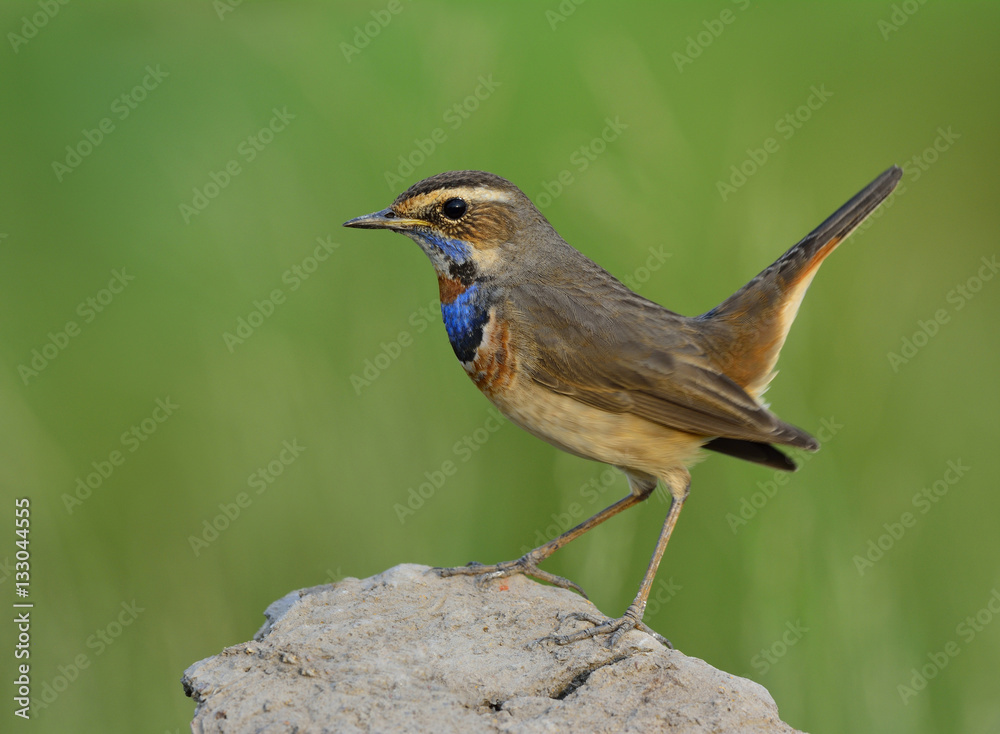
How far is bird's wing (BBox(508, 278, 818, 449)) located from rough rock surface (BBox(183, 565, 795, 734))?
0.99 m

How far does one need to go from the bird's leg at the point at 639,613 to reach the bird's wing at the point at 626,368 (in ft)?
1.04

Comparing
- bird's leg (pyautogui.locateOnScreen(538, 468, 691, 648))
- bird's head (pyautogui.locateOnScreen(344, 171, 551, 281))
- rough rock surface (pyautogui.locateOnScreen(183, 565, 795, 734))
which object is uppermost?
bird's head (pyautogui.locateOnScreen(344, 171, 551, 281))

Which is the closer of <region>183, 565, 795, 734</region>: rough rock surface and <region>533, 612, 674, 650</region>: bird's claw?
<region>183, 565, 795, 734</region>: rough rock surface

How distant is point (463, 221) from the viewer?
502 centimetres

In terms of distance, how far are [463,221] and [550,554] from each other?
5.41 feet

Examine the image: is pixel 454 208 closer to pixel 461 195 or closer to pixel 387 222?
pixel 461 195

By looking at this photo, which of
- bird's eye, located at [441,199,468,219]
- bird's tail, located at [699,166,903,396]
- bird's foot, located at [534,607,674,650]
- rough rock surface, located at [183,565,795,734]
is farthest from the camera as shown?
bird's tail, located at [699,166,903,396]

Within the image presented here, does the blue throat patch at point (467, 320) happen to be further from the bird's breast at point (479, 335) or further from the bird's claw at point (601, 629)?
the bird's claw at point (601, 629)

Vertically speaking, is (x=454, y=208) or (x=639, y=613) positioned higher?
(x=454, y=208)

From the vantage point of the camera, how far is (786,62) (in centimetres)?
845

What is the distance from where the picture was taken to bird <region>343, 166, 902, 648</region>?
192 inches

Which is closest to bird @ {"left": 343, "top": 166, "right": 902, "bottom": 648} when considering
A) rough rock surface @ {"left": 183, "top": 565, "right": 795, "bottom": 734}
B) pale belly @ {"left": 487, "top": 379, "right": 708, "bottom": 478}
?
pale belly @ {"left": 487, "top": 379, "right": 708, "bottom": 478}

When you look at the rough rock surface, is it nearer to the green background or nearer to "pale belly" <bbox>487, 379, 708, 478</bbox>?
"pale belly" <bbox>487, 379, 708, 478</bbox>

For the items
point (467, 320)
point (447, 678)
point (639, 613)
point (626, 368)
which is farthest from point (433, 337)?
point (447, 678)
